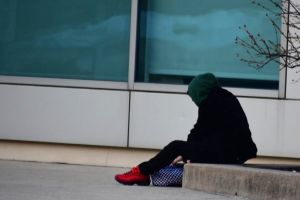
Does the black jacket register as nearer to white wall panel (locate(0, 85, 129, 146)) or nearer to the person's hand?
the person's hand

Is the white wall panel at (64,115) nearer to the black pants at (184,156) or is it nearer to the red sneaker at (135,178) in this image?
the red sneaker at (135,178)

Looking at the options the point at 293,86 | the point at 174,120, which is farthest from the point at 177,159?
the point at 293,86

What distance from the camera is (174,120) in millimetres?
11617

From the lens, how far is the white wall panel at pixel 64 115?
38.4ft

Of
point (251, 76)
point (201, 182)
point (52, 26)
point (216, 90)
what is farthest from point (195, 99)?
point (52, 26)

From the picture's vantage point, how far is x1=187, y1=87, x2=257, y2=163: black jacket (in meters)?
8.85

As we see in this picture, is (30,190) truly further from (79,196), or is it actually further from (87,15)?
(87,15)

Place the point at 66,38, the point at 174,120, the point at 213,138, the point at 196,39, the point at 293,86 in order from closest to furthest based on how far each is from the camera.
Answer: the point at 213,138, the point at 293,86, the point at 174,120, the point at 196,39, the point at 66,38

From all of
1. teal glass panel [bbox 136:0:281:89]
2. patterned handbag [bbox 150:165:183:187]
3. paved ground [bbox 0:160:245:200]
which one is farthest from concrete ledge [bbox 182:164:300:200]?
teal glass panel [bbox 136:0:281:89]

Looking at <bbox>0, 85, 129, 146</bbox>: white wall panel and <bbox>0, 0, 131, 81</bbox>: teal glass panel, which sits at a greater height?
<bbox>0, 0, 131, 81</bbox>: teal glass panel

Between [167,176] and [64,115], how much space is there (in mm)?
3083

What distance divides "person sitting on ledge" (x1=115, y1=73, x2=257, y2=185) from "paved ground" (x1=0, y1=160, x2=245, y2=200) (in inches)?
11.3

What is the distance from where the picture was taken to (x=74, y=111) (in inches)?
465

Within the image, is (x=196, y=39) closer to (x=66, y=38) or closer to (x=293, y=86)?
(x=293, y=86)
